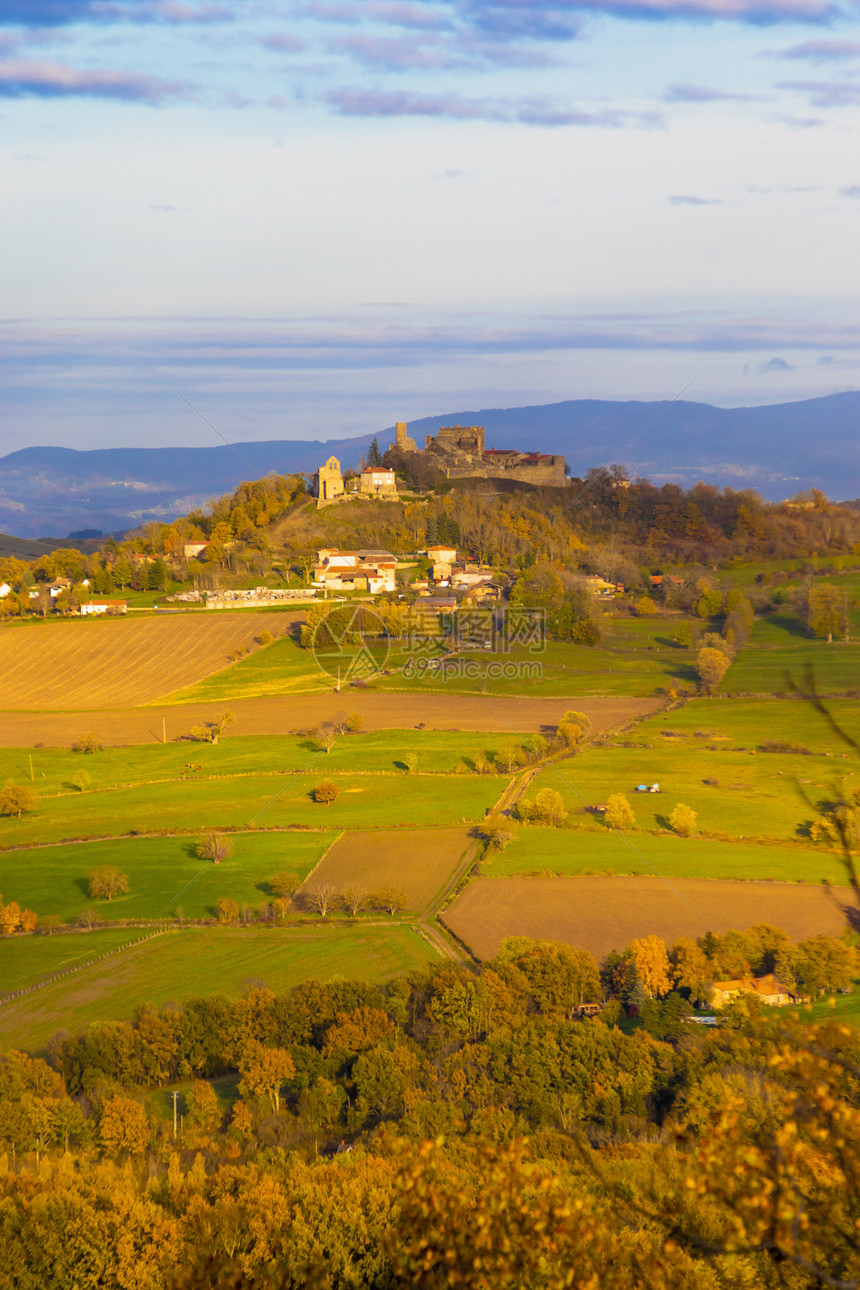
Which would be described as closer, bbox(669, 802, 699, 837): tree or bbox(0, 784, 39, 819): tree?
bbox(669, 802, 699, 837): tree

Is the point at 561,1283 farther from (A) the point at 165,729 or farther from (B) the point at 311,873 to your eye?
(A) the point at 165,729

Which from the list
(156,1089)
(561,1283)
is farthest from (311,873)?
(561,1283)

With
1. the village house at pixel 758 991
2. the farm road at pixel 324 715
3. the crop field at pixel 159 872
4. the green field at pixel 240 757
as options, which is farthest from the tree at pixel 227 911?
the farm road at pixel 324 715

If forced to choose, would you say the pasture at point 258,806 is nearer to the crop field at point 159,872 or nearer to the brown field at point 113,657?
the crop field at point 159,872

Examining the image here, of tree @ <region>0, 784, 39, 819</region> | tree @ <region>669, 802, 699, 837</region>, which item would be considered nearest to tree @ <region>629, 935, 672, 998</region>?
tree @ <region>669, 802, 699, 837</region>

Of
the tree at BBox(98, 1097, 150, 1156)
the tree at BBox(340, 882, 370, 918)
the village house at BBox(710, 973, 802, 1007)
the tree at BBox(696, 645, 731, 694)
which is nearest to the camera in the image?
the tree at BBox(98, 1097, 150, 1156)

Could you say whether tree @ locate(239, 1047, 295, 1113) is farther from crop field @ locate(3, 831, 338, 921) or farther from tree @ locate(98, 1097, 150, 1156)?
crop field @ locate(3, 831, 338, 921)
